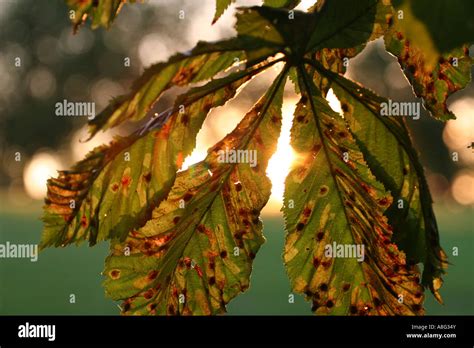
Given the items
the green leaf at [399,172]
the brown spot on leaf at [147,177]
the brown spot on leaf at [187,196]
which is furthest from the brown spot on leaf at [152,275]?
the green leaf at [399,172]

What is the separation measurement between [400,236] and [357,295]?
289mm

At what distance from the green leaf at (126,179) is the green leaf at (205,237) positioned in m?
0.12

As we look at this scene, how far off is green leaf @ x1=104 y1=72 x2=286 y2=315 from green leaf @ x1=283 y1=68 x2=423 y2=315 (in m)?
0.08

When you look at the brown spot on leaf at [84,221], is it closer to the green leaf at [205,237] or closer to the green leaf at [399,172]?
the green leaf at [205,237]

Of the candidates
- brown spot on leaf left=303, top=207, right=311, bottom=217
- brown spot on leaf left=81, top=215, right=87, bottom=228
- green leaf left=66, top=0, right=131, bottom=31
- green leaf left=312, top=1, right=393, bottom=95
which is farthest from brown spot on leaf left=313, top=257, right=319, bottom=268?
green leaf left=66, top=0, right=131, bottom=31

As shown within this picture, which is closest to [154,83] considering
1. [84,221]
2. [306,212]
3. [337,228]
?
[84,221]

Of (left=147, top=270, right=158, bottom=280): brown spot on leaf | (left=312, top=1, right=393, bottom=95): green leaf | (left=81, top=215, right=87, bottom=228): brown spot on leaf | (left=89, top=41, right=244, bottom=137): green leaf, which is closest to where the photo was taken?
(left=89, top=41, right=244, bottom=137): green leaf

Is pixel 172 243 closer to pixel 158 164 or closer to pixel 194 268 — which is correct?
pixel 194 268

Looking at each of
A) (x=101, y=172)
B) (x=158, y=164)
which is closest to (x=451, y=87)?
(x=158, y=164)

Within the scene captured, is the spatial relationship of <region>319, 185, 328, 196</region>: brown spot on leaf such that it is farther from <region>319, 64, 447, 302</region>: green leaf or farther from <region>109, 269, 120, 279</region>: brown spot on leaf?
<region>109, 269, 120, 279</region>: brown spot on leaf

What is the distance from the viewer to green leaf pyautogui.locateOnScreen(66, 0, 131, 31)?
1320 millimetres

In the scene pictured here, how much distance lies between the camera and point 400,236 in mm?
1354

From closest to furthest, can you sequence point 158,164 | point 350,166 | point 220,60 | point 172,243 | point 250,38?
1. point 250,38
2. point 220,60
3. point 158,164
4. point 350,166
5. point 172,243

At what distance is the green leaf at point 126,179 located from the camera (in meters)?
1.28
